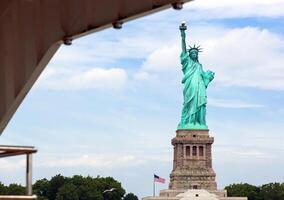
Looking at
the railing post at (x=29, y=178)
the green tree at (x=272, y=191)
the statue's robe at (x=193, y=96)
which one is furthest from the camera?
the green tree at (x=272, y=191)

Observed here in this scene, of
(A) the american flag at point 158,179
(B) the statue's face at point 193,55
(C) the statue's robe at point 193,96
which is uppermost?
(B) the statue's face at point 193,55

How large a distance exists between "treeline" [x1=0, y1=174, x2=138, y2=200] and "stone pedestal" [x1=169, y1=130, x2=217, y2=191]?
31146 mm

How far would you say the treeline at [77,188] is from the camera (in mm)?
132625

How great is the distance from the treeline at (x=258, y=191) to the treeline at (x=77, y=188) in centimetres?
1728

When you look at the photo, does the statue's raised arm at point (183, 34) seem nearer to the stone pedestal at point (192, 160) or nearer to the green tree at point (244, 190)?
the stone pedestal at point (192, 160)

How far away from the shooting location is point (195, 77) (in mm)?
100750

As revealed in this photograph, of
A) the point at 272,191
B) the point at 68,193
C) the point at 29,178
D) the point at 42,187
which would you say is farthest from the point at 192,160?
the point at 29,178

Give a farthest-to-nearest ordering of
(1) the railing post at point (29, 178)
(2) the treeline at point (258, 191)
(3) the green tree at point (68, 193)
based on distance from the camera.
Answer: (2) the treeline at point (258, 191), (3) the green tree at point (68, 193), (1) the railing post at point (29, 178)

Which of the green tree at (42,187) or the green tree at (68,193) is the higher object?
the green tree at (42,187)

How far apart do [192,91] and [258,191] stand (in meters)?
44.9

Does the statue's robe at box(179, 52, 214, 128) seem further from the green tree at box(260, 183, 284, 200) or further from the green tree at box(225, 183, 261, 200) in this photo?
the green tree at box(260, 183, 284, 200)

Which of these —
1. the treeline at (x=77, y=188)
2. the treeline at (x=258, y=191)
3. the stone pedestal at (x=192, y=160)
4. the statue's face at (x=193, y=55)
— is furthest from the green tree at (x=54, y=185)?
the statue's face at (x=193, y=55)

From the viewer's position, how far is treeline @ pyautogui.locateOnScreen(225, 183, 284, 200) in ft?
440

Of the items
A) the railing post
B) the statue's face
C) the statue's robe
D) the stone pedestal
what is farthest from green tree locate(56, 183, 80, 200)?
the railing post
